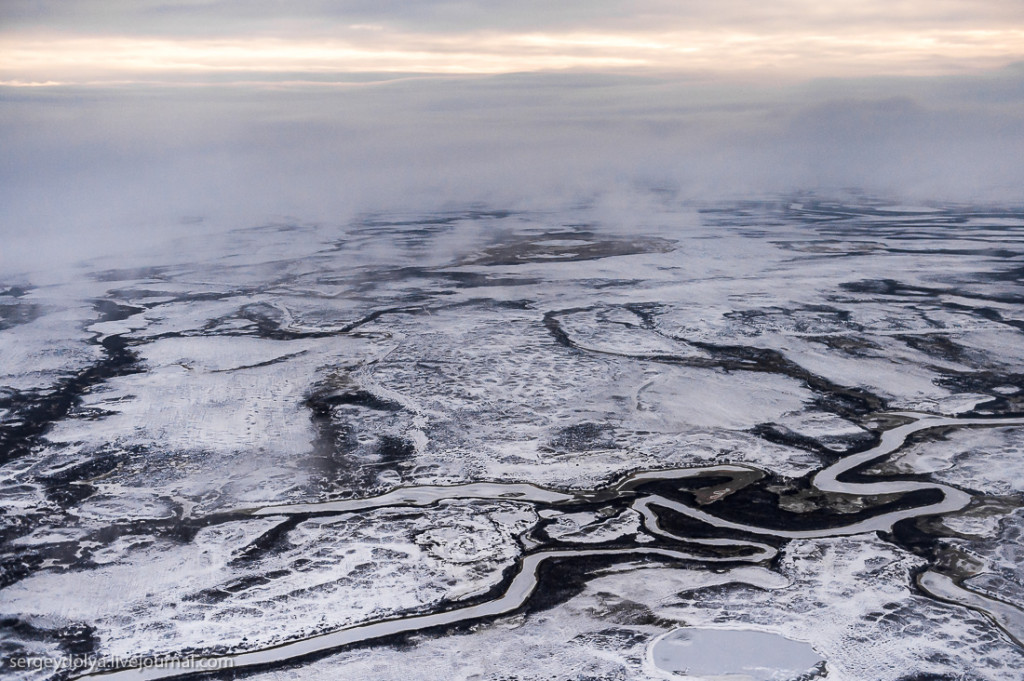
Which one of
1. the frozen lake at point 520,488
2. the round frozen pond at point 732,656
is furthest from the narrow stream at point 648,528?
the round frozen pond at point 732,656

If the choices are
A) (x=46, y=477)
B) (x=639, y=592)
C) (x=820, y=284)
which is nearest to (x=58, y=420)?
(x=46, y=477)

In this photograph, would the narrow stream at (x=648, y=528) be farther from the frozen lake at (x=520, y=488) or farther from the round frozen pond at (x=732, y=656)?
the round frozen pond at (x=732, y=656)

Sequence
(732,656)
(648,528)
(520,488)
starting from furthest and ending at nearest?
(520,488) < (648,528) < (732,656)

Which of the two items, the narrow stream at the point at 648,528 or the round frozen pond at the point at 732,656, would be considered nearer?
the round frozen pond at the point at 732,656

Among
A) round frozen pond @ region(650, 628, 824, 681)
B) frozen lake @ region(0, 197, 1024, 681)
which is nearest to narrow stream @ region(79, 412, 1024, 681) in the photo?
frozen lake @ region(0, 197, 1024, 681)

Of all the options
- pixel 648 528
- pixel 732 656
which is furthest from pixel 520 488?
pixel 732 656

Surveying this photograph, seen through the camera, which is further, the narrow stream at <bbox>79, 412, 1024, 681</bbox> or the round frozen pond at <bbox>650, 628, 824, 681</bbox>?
the narrow stream at <bbox>79, 412, 1024, 681</bbox>

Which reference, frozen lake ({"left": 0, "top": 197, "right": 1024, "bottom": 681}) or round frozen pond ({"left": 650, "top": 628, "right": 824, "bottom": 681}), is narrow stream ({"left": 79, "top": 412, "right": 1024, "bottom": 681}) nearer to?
frozen lake ({"left": 0, "top": 197, "right": 1024, "bottom": 681})

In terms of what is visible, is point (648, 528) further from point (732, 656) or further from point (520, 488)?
point (732, 656)

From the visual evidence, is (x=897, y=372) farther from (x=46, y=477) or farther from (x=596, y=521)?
(x=46, y=477)
